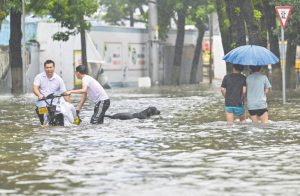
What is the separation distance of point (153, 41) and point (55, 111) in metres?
41.6

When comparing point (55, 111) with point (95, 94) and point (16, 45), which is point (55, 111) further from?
point (16, 45)

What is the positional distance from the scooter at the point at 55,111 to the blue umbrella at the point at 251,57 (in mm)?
3521

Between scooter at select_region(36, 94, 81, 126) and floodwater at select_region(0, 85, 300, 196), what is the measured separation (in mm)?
315

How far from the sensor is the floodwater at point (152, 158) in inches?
369

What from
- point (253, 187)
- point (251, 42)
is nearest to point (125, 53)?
point (251, 42)

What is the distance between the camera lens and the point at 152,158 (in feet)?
39.7

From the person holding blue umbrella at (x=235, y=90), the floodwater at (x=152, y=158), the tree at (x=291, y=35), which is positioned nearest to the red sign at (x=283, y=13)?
→ the floodwater at (x=152, y=158)

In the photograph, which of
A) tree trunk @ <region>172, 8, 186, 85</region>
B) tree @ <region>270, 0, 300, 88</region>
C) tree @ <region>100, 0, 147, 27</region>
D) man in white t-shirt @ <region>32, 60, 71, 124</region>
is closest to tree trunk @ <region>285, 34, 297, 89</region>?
tree @ <region>270, 0, 300, 88</region>

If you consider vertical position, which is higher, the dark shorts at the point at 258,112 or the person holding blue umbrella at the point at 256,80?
the person holding blue umbrella at the point at 256,80

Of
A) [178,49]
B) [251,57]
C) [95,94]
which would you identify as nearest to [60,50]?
[178,49]

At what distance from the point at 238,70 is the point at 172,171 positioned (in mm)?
7264

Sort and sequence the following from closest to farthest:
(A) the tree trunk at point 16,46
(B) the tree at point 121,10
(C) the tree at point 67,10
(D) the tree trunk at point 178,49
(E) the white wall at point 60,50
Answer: (C) the tree at point 67,10 < (A) the tree trunk at point 16,46 < (E) the white wall at point 60,50 < (D) the tree trunk at point 178,49 < (B) the tree at point 121,10

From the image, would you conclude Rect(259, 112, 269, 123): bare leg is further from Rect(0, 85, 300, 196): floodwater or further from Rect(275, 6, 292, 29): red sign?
Answer: Rect(275, 6, 292, 29): red sign

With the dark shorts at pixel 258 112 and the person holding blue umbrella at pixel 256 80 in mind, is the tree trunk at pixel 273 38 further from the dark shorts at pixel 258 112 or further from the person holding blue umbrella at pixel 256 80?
the dark shorts at pixel 258 112
